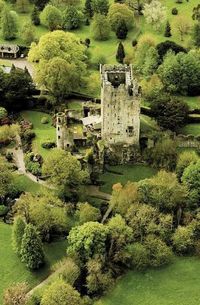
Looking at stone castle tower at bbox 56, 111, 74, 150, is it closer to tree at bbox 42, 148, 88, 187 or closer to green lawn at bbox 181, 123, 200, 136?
tree at bbox 42, 148, 88, 187

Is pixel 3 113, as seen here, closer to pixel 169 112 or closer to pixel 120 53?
pixel 169 112

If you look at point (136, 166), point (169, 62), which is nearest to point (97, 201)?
point (136, 166)

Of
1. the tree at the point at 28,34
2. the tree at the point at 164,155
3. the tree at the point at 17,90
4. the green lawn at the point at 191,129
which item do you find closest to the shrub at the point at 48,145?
the tree at the point at 17,90

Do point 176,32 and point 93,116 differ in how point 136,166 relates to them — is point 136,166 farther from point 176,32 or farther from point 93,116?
point 176,32

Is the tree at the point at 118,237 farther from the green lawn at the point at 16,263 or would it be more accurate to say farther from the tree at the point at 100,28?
the tree at the point at 100,28

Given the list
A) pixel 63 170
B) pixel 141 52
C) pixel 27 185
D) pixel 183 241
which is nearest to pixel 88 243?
pixel 183 241
